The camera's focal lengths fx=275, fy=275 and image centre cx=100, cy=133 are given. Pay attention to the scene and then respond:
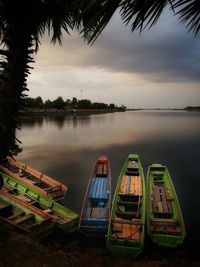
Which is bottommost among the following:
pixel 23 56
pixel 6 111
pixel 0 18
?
pixel 6 111

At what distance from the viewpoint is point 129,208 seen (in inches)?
528

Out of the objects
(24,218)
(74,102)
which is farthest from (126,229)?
(74,102)

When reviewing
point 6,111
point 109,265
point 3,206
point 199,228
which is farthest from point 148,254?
point 6,111

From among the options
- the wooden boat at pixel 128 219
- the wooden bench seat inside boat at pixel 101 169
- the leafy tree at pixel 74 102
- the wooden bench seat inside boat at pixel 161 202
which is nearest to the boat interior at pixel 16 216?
the wooden boat at pixel 128 219

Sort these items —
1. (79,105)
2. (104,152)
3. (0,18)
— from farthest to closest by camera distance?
(79,105) → (104,152) → (0,18)

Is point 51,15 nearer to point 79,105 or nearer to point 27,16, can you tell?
point 27,16

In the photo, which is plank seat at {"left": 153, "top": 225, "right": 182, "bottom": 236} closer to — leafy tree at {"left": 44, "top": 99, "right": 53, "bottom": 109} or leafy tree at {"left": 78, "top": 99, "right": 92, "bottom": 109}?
leafy tree at {"left": 44, "top": 99, "right": 53, "bottom": 109}

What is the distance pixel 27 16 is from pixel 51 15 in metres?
0.72

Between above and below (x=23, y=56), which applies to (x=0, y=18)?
above

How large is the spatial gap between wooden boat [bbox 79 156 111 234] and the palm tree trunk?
7.77m

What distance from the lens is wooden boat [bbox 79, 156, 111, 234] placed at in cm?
1180

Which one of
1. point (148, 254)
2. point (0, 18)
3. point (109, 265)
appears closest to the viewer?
point (0, 18)

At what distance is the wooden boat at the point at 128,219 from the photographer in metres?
10.5

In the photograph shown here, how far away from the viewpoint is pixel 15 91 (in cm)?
491
